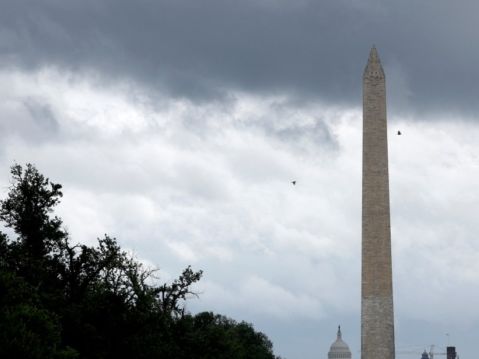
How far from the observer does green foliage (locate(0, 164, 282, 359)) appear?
5234cm

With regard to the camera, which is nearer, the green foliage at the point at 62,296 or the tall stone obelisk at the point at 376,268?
the green foliage at the point at 62,296

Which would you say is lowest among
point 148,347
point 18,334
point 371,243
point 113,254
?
point 18,334

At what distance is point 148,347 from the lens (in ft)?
213

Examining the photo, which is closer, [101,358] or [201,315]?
[101,358]

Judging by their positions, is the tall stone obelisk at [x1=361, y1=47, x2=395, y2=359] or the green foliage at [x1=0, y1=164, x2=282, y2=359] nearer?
the green foliage at [x1=0, y1=164, x2=282, y2=359]

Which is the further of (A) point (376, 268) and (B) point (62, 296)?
(A) point (376, 268)

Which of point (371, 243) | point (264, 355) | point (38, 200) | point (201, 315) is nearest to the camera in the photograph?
point (38, 200)

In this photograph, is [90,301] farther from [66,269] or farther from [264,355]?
[264,355]

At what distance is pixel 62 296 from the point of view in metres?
61.0

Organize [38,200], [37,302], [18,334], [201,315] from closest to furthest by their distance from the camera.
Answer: [18,334]
[37,302]
[38,200]
[201,315]

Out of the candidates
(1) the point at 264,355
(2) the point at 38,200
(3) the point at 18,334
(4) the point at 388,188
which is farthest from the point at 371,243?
(1) the point at 264,355

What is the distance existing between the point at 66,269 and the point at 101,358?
5.41 metres

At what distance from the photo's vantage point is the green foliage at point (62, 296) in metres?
52.3

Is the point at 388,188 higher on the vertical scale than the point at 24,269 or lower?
higher
